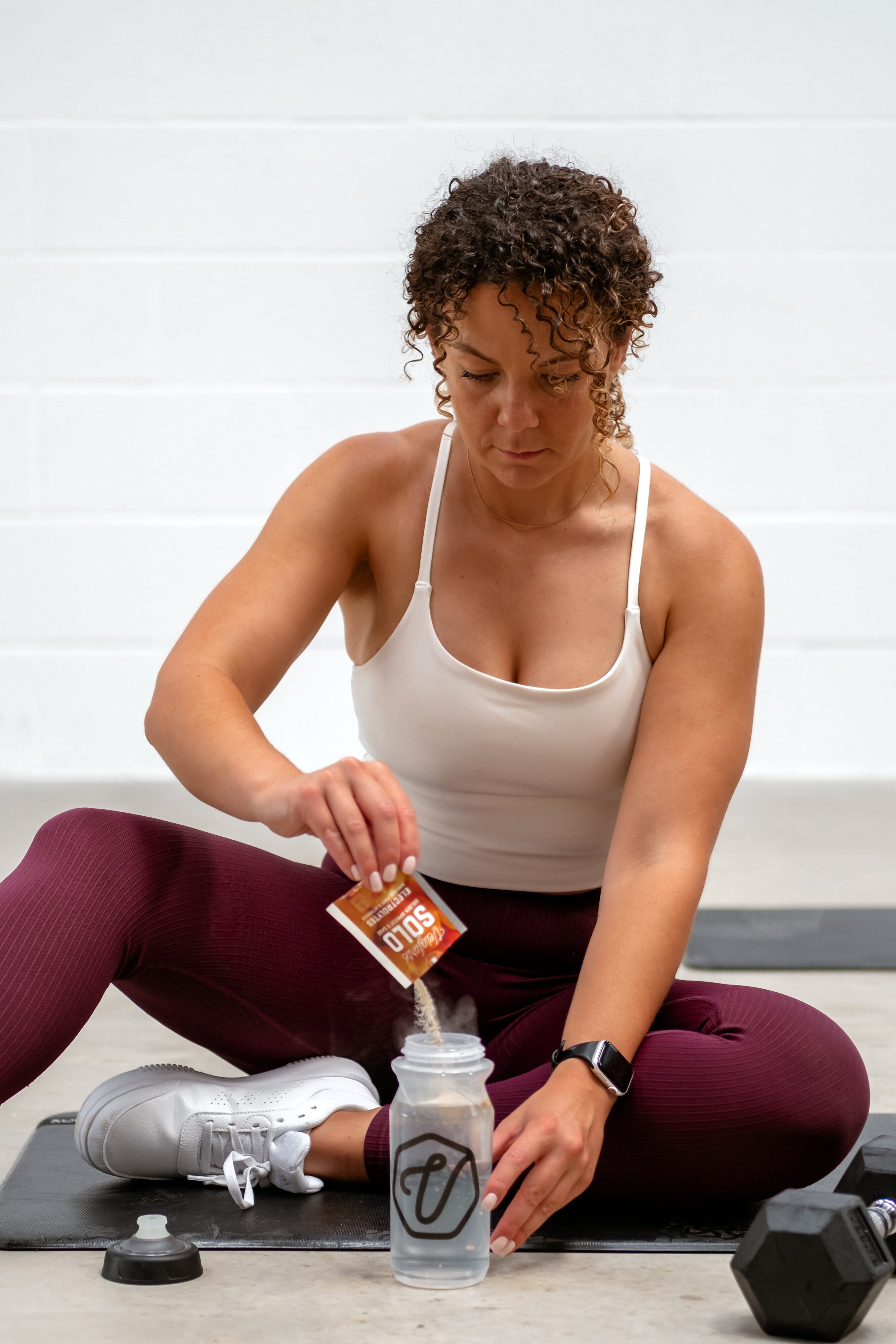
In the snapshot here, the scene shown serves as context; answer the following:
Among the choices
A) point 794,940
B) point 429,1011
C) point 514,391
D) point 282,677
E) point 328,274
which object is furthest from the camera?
point 328,274

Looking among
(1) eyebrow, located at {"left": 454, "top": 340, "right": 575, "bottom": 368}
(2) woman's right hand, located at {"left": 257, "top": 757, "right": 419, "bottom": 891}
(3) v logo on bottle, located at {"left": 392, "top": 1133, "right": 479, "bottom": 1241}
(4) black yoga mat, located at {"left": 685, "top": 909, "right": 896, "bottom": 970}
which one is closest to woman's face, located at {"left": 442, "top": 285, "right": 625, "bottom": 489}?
(1) eyebrow, located at {"left": 454, "top": 340, "right": 575, "bottom": 368}

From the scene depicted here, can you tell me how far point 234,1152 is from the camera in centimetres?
132

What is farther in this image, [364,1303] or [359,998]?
[359,998]

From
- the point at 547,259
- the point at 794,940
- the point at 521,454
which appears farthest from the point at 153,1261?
the point at 794,940

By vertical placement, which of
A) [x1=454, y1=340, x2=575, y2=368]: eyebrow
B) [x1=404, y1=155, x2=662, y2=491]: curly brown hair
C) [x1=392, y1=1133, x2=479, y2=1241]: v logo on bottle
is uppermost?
[x1=404, y1=155, x2=662, y2=491]: curly brown hair

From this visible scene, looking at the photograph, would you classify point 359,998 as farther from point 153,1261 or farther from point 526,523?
point 526,523

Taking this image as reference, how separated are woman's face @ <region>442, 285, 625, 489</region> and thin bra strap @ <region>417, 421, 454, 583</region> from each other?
14 centimetres

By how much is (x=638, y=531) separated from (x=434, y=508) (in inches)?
7.6

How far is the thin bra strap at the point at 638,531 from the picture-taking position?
55.4 inches

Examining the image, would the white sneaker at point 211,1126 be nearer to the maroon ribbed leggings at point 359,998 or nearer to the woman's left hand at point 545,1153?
the maroon ribbed leggings at point 359,998

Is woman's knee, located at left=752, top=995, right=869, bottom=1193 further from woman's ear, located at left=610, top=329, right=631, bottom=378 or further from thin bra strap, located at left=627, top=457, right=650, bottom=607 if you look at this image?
woman's ear, located at left=610, top=329, right=631, bottom=378

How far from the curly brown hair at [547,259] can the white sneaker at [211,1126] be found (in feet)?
2.08

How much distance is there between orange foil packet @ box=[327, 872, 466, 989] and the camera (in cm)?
108

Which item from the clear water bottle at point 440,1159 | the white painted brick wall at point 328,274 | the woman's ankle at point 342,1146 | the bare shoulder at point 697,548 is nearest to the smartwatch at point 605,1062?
the clear water bottle at point 440,1159
